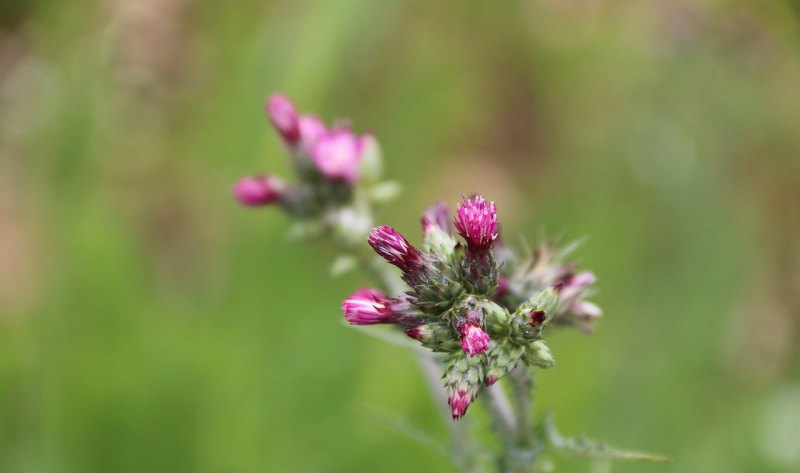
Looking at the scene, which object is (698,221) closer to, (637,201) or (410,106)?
(637,201)

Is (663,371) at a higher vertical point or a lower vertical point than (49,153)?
lower

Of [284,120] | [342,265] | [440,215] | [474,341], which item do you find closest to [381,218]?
[284,120]

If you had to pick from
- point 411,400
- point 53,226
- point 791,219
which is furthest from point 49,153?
point 791,219

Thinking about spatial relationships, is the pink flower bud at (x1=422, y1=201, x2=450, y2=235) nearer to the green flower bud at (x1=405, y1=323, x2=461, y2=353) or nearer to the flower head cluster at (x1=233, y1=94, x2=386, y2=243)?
the green flower bud at (x1=405, y1=323, x2=461, y2=353)

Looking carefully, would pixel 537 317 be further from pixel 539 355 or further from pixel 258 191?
pixel 258 191

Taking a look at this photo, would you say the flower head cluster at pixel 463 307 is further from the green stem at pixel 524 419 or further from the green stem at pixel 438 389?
the green stem at pixel 438 389

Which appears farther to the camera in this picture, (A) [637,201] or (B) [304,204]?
(A) [637,201]
